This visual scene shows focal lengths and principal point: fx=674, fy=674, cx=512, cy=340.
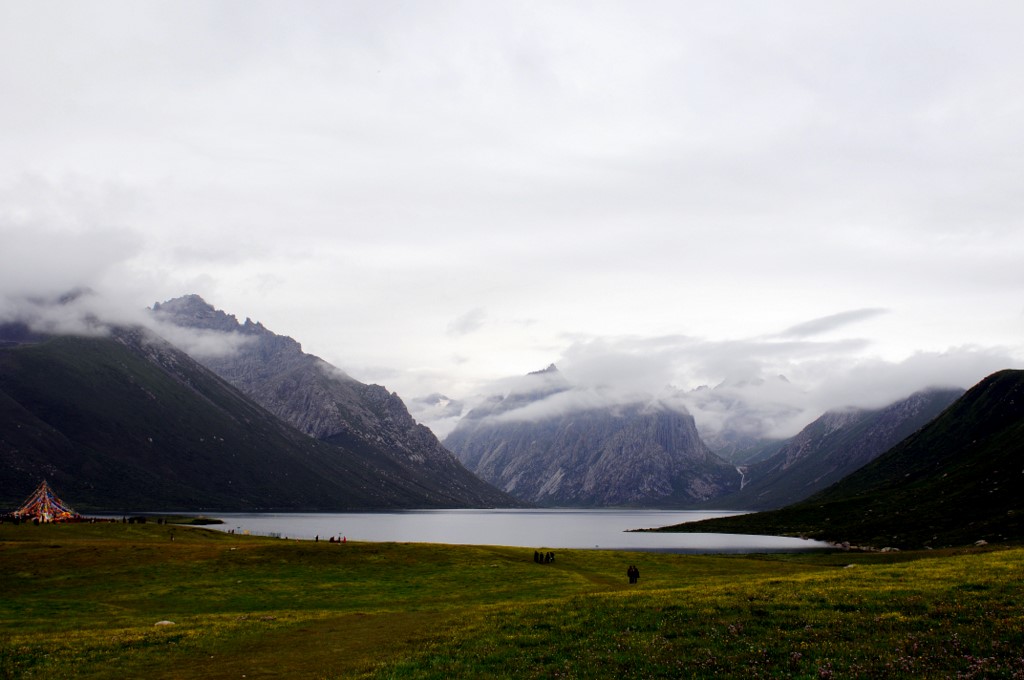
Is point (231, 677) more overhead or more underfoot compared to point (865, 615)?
more underfoot

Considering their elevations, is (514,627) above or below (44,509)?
above

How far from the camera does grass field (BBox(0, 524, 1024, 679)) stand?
1036 inches

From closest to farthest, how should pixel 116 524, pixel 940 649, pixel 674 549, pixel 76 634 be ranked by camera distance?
pixel 940 649, pixel 76 634, pixel 116 524, pixel 674 549

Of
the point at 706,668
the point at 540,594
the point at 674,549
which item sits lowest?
the point at 674,549

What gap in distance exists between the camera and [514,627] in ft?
117

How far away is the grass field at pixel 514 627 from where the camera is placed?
26.3 m

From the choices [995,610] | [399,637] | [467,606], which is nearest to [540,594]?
[467,606]

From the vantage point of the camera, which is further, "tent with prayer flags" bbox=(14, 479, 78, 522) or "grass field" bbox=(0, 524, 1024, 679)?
"tent with prayer flags" bbox=(14, 479, 78, 522)

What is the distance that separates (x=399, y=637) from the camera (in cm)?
3781

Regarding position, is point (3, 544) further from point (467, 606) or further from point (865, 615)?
point (865, 615)

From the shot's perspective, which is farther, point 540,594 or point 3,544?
point 3,544

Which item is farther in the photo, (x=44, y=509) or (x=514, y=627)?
(x=44, y=509)

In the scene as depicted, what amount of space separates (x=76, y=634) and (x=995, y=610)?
48026 mm

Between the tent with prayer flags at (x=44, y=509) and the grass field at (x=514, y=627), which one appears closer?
the grass field at (x=514, y=627)
